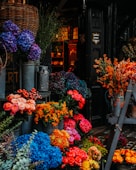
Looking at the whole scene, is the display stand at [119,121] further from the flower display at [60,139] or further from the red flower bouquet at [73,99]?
the flower display at [60,139]

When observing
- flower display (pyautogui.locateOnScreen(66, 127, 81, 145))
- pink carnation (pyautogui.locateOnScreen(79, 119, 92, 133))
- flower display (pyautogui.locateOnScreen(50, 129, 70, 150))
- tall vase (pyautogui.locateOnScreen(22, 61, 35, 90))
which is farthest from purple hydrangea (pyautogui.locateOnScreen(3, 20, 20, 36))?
pink carnation (pyautogui.locateOnScreen(79, 119, 92, 133))

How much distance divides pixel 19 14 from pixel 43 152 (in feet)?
3.62

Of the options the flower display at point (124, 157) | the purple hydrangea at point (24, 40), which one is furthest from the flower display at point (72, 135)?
the purple hydrangea at point (24, 40)

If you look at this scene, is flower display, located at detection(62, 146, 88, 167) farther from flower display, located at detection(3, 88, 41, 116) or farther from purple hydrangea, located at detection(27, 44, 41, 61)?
purple hydrangea, located at detection(27, 44, 41, 61)

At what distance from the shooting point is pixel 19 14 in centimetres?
245

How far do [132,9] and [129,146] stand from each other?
358 centimetres

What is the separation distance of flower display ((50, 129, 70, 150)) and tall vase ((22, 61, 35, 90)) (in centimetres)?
45

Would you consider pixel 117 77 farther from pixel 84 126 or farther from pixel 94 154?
pixel 94 154

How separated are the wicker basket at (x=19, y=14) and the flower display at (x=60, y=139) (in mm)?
906

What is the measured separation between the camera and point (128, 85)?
9.44 ft

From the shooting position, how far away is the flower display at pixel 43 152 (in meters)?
2.12

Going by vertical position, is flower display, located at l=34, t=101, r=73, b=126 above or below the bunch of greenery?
above

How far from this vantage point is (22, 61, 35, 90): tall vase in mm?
2607

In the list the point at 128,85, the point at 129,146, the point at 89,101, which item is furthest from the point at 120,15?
the point at 128,85
